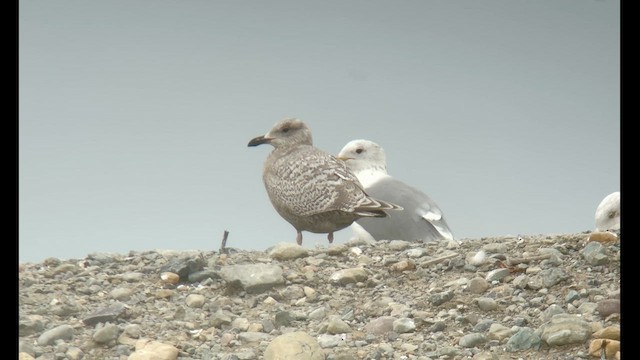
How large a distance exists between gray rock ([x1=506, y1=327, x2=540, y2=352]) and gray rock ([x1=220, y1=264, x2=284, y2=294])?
64.9 inches

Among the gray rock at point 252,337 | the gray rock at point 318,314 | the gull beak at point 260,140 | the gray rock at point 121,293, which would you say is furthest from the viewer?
the gull beak at point 260,140

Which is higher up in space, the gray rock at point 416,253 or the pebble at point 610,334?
the gray rock at point 416,253

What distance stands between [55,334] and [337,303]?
1656mm

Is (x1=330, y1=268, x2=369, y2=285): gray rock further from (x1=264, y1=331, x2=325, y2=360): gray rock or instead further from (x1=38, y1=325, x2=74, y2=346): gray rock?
(x1=38, y1=325, x2=74, y2=346): gray rock

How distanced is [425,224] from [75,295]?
3.93 metres

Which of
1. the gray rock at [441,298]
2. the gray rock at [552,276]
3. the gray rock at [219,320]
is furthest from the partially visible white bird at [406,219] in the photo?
the gray rock at [219,320]

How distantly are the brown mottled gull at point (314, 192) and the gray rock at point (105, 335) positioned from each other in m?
2.74

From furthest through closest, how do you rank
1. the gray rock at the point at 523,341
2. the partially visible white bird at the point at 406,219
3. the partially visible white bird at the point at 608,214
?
the partially visible white bird at the point at 406,219
the partially visible white bird at the point at 608,214
the gray rock at the point at 523,341

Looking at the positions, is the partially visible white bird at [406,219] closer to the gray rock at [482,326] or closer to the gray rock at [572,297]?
the gray rock at [572,297]

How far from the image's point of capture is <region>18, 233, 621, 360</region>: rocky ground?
4.01 metres

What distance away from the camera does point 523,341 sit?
3967mm

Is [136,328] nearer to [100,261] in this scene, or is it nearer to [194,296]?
[194,296]

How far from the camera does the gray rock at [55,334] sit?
166 inches
